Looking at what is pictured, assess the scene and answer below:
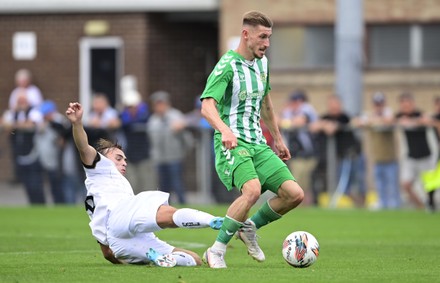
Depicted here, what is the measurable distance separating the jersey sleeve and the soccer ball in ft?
A: 4.67

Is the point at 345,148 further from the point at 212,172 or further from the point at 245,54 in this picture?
the point at 245,54

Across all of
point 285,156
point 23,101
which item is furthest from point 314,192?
point 285,156

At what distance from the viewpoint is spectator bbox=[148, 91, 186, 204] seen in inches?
979

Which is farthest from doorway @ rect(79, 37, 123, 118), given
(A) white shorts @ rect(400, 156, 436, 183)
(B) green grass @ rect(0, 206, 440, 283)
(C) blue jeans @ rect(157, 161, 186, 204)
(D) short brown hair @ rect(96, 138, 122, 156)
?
(D) short brown hair @ rect(96, 138, 122, 156)

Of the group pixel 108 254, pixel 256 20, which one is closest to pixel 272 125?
pixel 256 20

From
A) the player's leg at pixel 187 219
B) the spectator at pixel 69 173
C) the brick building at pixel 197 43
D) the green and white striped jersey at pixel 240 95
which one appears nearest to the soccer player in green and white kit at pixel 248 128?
the green and white striped jersey at pixel 240 95

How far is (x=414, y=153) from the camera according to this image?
77.4 feet

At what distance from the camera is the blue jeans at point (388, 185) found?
23750mm

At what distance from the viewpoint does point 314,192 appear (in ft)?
80.2

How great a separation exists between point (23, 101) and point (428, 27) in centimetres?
956

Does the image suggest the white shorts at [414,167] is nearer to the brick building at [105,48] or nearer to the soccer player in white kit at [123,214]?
the brick building at [105,48]

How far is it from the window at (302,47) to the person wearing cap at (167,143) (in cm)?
587

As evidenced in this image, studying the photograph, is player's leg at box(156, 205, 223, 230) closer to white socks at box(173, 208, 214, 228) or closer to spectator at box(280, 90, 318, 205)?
white socks at box(173, 208, 214, 228)

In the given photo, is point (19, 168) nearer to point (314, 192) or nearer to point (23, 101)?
point (23, 101)
